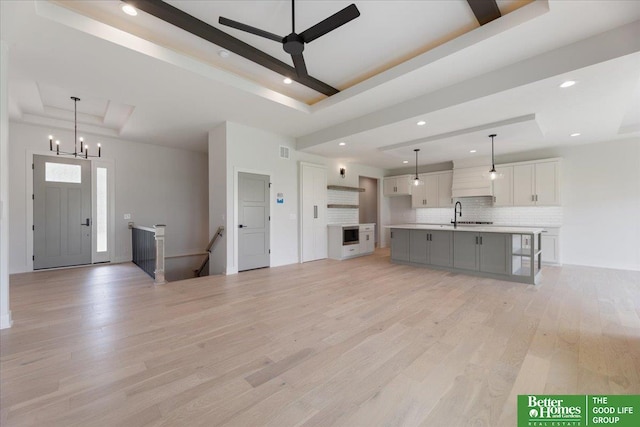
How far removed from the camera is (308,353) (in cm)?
235

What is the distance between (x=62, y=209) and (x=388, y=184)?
29.8 feet

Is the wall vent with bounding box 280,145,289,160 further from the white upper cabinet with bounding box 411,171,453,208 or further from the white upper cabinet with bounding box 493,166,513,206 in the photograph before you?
the white upper cabinet with bounding box 493,166,513,206

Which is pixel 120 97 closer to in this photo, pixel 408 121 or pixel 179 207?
pixel 179 207

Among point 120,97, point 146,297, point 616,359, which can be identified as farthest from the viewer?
point 120,97

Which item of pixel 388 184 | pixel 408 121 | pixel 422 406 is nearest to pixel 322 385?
pixel 422 406

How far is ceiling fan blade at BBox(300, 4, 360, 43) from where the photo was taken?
220 centimetres

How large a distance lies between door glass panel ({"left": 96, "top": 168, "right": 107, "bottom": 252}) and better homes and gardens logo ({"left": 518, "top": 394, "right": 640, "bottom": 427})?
8.12 m

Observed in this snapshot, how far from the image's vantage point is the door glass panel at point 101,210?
6359 mm

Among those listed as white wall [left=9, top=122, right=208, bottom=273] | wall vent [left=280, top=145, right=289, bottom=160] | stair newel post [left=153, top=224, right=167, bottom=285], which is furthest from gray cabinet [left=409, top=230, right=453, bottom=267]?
white wall [left=9, top=122, right=208, bottom=273]

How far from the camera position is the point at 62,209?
593 cm

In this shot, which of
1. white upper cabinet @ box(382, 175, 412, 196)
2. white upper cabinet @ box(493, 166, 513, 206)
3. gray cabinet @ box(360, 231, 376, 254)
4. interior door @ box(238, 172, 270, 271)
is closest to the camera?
interior door @ box(238, 172, 270, 271)

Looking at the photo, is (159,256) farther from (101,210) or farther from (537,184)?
(537,184)

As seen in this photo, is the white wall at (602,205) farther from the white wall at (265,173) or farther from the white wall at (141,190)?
the white wall at (141,190)

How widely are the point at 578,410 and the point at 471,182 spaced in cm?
668
